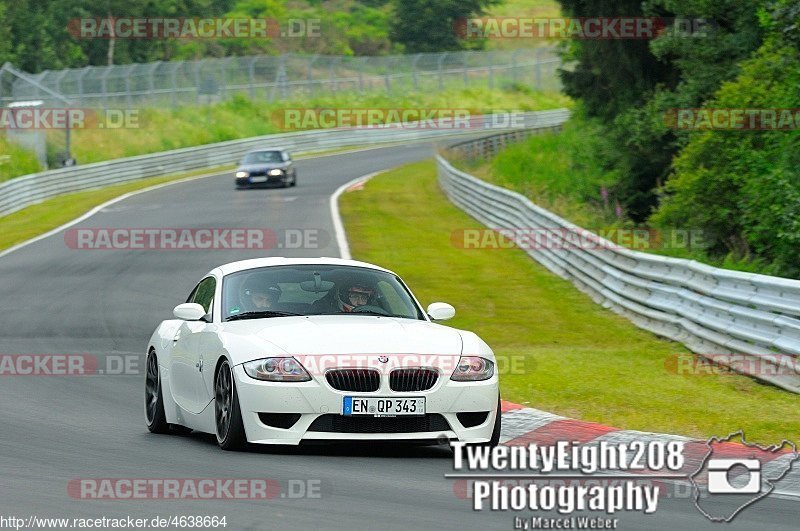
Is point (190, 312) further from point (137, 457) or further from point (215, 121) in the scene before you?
point (215, 121)

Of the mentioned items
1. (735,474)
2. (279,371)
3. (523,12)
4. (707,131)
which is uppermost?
(279,371)

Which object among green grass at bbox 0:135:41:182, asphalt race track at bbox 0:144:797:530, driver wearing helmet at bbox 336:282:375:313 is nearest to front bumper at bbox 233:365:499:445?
asphalt race track at bbox 0:144:797:530

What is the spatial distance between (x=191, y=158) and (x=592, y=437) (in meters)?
48.7

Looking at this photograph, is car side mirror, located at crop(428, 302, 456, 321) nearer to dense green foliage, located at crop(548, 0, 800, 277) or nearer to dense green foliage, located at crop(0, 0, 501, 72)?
dense green foliage, located at crop(548, 0, 800, 277)

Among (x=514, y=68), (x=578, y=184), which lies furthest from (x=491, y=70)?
(x=578, y=184)

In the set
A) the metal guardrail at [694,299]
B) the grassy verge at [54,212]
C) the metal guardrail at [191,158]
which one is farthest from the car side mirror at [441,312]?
the metal guardrail at [191,158]

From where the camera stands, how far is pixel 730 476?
330 inches

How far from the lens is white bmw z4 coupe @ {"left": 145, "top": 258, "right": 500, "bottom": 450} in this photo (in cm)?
932

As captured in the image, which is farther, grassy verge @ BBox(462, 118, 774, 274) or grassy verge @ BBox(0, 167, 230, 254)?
grassy verge @ BBox(0, 167, 230, 254)

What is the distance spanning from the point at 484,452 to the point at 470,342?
2.82ft

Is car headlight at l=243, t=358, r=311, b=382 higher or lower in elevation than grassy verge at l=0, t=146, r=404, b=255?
higher

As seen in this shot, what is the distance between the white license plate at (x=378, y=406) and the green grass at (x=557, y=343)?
227cm

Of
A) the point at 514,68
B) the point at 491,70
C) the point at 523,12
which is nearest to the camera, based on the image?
the point at 491,70

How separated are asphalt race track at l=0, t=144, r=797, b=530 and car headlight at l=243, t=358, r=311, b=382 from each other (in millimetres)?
509
